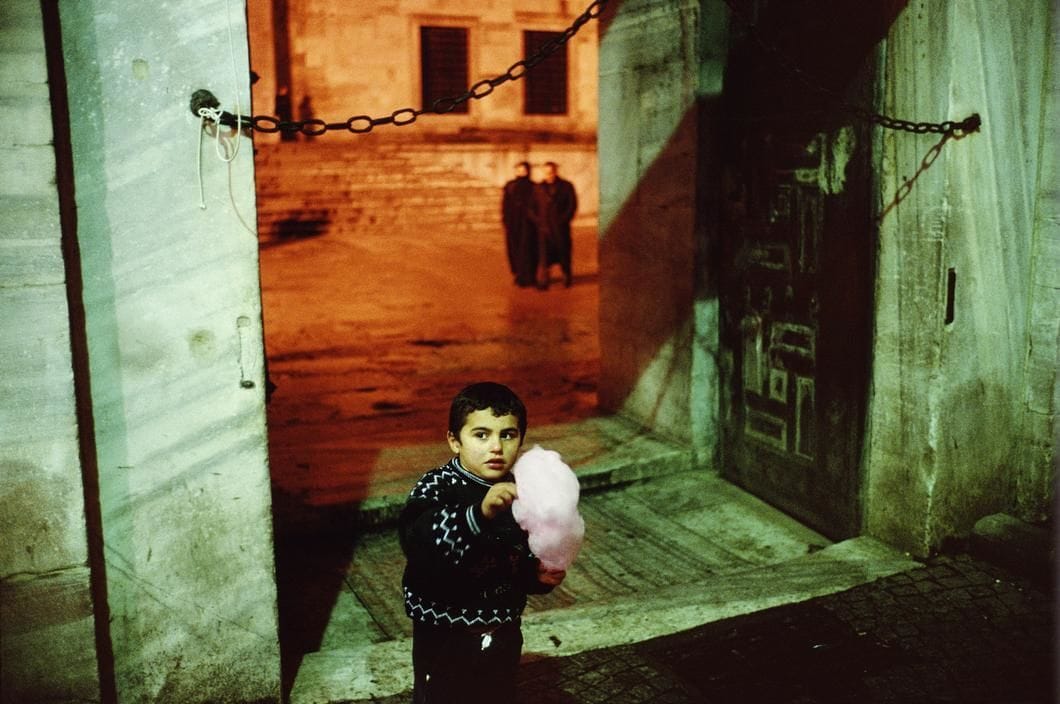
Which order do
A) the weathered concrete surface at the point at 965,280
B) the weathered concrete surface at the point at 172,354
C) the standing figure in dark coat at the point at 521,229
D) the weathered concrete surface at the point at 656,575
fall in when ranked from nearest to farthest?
the weathered concrete surface at the point at 172,354 → the weathered concrete surface at the point at 656,575 → the weathered concrete surface at the point at 965,280 → the standing figure in dark coat at the point at 521,229

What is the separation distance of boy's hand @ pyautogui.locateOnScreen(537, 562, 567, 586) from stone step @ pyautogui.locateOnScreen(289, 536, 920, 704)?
1589mm

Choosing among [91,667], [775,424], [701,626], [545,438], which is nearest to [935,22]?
[775,424]

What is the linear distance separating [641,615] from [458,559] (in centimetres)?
218

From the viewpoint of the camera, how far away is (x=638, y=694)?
3855 mm

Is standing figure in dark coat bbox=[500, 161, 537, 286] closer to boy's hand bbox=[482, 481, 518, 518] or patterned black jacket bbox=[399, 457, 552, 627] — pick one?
patterned black jacket bbox=[399, 457, 552, 627]

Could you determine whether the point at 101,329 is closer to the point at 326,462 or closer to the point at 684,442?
the point at 326,462

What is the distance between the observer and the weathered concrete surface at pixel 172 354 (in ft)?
10.8

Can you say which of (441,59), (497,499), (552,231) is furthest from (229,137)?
(441,59)

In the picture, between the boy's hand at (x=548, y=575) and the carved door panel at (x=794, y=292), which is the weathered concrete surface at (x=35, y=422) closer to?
the boy's hand at (x=548, y=575)

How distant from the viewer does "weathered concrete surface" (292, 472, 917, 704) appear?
13.6 feet

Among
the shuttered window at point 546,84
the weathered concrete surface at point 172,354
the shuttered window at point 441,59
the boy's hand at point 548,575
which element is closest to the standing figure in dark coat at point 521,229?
the shuttered window at point 441,59

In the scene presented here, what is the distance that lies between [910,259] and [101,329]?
3885 millimetres

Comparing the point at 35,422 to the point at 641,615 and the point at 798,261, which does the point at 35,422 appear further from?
the point at 798,261

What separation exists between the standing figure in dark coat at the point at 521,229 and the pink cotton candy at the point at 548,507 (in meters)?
14.0
